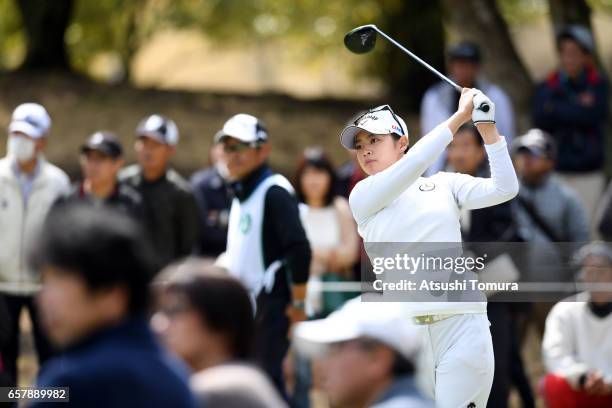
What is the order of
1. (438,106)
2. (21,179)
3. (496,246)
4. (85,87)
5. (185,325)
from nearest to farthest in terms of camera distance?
(185,325), (496,246), (21,179), (438,106), (85,87)

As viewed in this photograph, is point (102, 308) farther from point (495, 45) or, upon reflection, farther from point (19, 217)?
point (495, 45)

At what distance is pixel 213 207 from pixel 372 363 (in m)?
7.12

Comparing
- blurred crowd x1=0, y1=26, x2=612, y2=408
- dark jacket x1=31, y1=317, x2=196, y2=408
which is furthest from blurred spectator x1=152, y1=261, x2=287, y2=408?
dark jacket x1=31, y1=317, x2=196, y2=408

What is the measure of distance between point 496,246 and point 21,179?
11.9 feet

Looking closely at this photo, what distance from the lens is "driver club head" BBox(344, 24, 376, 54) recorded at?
756 cm

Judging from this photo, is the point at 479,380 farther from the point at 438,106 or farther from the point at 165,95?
the point at 165,95

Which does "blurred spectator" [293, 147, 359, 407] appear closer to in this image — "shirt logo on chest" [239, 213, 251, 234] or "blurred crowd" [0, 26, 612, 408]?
"blurred crowd" [0, 26, 612, 408]

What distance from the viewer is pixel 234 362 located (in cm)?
448

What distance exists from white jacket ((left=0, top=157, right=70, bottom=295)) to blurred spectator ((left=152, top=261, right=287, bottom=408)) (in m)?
5.53

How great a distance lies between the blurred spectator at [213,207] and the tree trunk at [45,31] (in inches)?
279

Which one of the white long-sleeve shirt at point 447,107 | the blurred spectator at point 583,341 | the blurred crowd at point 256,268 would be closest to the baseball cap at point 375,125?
the blurred crowd at point 256,268

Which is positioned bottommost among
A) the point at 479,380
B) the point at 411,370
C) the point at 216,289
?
the point at 479,380

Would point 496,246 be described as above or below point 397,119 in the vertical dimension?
below

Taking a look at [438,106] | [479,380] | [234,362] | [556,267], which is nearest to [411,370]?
[234,362]
